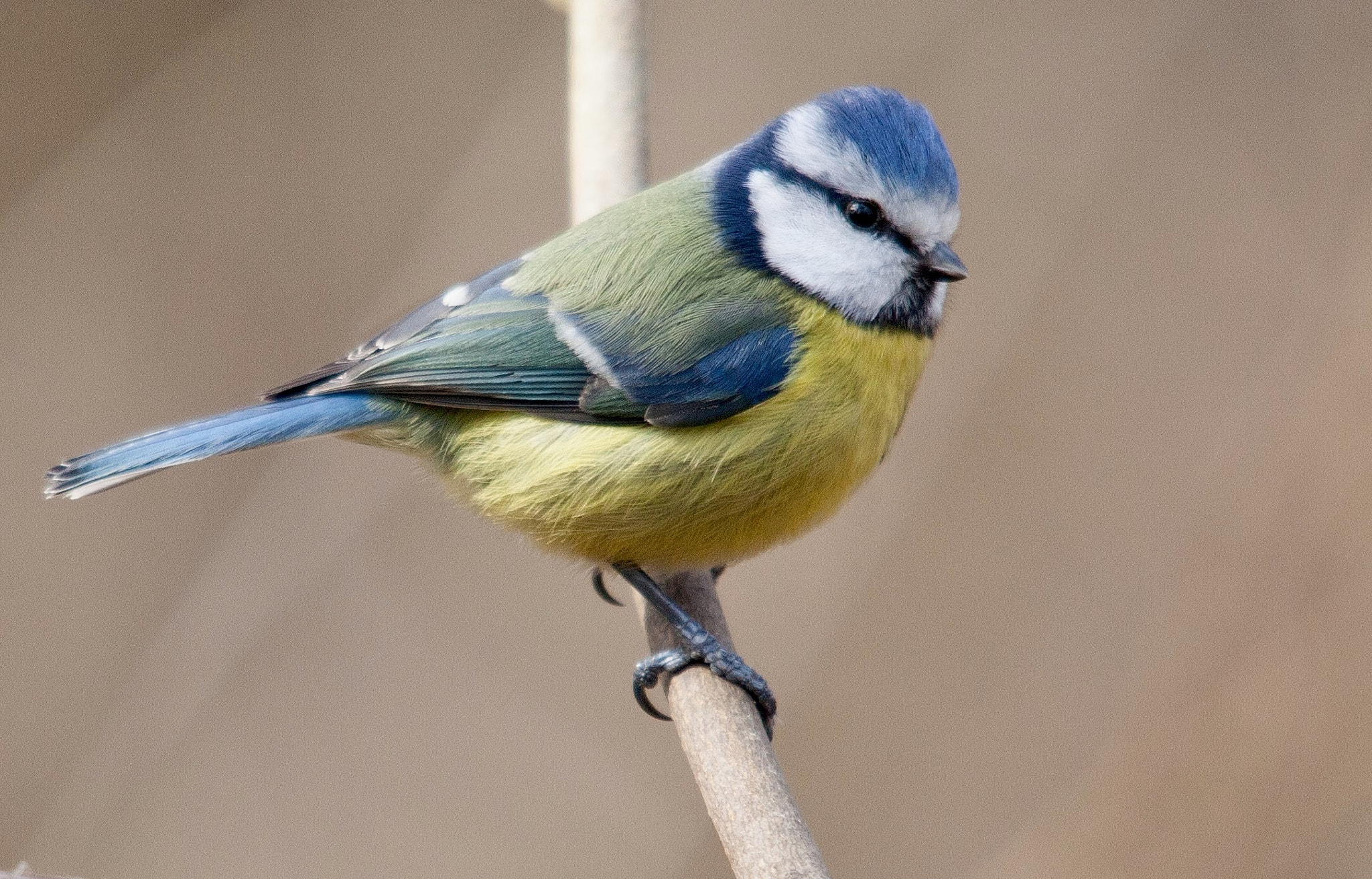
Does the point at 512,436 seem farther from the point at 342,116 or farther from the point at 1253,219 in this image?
the point at 1253,219

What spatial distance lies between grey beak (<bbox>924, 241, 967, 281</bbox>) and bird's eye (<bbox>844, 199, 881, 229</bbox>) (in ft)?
0.25

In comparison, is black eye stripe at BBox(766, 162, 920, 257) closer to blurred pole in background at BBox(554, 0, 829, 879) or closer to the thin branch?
blurred pole in background at BBox(554, 0, 829, 879)

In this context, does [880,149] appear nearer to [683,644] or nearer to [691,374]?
[691,374]

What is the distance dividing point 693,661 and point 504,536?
35.3 inches

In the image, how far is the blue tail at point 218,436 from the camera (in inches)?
61.1

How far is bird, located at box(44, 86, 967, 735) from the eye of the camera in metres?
1.56

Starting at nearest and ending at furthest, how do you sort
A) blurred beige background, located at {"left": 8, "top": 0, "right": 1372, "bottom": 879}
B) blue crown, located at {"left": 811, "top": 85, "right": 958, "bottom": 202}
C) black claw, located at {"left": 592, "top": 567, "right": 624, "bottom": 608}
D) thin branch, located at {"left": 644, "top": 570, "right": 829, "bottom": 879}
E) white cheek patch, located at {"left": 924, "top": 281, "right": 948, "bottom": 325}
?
thin branch, located at {"left": 644, "top": 570, "right": 829, "bottom": 879}
blue crown, located at {"left": 811, "top": 85, "right": 958, "bottom": 202}
white cheek patch, located at {"left": 924, "top": 281, "right": 948, "bottom": 325}
black claw, located at {"left": 592, "top": 567, "right": 624, "bottom": 608}
blurred beige background, located at {"left": 8, "top": 0, "right": 1372, "bottom": 879}

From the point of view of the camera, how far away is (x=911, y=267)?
159 centimetres

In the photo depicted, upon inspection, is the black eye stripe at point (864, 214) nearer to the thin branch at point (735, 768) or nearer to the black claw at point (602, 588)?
the thin branch at point (735, 768)

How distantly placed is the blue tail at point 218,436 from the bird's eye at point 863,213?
0.64m

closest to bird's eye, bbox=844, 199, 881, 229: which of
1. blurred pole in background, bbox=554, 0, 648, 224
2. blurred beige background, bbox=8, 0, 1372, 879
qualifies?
blurred pole in background, bbox=554, 0, 648, 224

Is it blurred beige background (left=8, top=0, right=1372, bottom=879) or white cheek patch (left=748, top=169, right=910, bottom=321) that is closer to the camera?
white cheek patch (left=748, top=169, right=910, bottom=321)

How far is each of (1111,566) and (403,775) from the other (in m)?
1.54

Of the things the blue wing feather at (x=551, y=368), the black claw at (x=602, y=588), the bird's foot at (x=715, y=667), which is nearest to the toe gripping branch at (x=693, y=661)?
the bird's foot at (x=715, y=667)
